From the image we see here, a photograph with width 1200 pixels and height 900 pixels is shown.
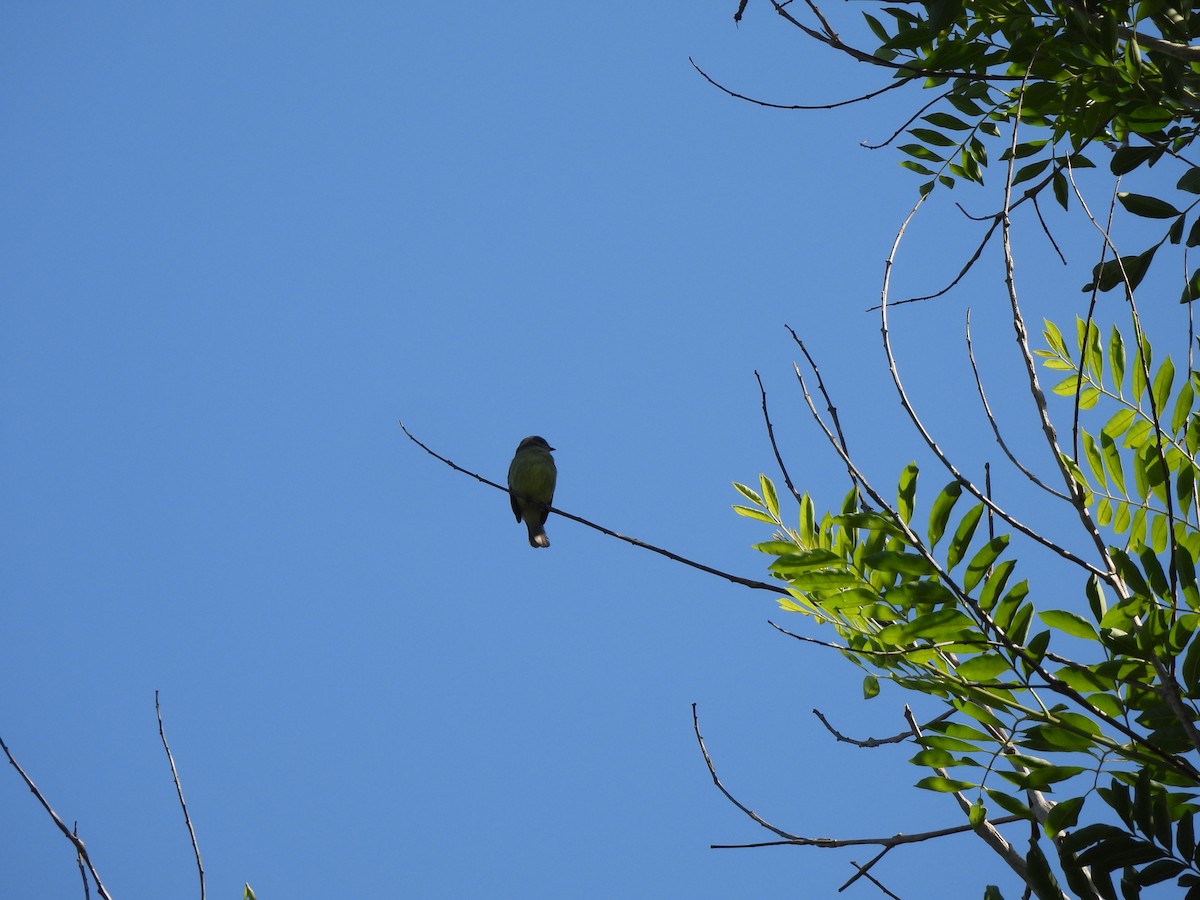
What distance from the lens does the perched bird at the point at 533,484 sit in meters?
8.62

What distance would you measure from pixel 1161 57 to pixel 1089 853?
2.19m

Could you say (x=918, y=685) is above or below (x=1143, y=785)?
above

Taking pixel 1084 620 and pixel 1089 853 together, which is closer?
pixel 1084 620

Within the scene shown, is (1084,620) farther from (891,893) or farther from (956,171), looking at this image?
(956,171)

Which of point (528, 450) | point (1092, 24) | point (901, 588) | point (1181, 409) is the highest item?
point (528, 450)

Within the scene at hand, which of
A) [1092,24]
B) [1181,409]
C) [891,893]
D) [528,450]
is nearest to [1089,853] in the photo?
[891,893]

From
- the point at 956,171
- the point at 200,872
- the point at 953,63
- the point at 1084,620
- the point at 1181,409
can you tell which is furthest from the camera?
the point at 956,171

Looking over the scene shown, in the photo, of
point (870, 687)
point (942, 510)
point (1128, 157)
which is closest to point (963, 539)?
point (942, 510)

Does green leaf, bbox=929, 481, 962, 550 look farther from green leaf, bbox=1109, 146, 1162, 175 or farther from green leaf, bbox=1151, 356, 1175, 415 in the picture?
green leaf, bbox=1109, 146, 1162, 175

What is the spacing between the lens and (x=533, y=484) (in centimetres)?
866

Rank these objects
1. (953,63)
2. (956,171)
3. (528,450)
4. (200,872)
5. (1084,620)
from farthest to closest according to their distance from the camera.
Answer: (528,450), (956,171), (953,63), (200,872), (1084,620)

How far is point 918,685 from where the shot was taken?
237 cm

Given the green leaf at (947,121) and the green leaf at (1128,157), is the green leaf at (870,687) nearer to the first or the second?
the green leaf at (1128,157)

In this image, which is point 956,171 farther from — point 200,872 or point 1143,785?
point 200,872
